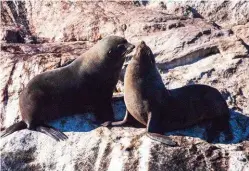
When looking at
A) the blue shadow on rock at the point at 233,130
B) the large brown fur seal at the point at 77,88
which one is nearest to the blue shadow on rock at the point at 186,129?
the blue shadow on rock at the point at 233,130

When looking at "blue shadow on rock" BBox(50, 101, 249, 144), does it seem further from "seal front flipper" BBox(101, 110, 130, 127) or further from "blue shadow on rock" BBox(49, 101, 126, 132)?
"seal front flipper" BBox(101, 110, 130, 127)

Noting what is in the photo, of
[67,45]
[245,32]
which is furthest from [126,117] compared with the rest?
[245,32]

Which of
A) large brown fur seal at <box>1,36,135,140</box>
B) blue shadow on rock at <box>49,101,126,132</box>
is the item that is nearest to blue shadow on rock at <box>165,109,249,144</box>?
blue shadow on rock at <box>49,101,126,132</box>

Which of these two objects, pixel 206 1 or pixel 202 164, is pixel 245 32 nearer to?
pixel 206 1

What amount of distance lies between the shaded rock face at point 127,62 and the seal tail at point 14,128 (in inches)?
6.2

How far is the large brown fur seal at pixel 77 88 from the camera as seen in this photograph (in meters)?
8.98

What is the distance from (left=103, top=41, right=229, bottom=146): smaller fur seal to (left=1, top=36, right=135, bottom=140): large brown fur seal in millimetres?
518

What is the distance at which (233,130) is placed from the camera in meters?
8.75

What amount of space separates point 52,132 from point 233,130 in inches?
97.7

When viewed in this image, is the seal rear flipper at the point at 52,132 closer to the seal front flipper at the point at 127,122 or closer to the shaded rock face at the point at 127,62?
the shaded rock face at the point at 127,62

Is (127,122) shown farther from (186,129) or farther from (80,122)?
(186,129)

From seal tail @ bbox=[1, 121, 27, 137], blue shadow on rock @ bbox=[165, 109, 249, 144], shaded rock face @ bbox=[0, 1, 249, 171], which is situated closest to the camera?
shaded rock face @ bbox=[0, 1, 249, 171]

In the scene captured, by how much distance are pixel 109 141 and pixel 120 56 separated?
5.49 ft

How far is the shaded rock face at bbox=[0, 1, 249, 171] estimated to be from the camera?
782cm
